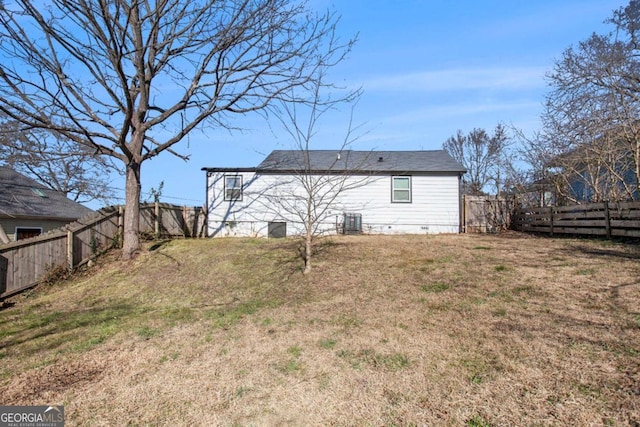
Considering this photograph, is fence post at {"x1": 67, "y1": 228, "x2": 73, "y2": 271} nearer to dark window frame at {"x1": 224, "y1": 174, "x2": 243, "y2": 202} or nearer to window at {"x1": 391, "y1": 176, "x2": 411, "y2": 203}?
dark window frame at {"x1": 224, "y1": 174, "x2": 243, "y2": 202}

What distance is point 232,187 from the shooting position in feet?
50.0

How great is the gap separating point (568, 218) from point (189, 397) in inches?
483

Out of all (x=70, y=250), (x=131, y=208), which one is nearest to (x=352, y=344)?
(x=131, y=208)

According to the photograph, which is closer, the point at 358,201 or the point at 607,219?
the point at 607,219

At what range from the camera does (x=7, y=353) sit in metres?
5.15

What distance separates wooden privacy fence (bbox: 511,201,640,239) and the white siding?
2951mm

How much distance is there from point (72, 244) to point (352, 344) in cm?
910

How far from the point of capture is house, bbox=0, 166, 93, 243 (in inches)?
614

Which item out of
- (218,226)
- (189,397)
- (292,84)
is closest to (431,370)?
(189,397)

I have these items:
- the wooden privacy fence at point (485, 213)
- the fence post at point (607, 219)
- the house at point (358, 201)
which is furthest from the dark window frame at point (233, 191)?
the fence post at point (607, 219)

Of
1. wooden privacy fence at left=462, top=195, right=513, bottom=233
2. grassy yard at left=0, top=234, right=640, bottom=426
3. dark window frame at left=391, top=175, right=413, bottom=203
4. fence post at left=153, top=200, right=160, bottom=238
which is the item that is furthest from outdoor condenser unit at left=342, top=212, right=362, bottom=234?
fence post at left=153, top=200, right=160, bottom=238

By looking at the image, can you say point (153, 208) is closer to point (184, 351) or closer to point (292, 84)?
point (292, 84)

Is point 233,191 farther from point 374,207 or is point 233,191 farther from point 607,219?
point 607,219

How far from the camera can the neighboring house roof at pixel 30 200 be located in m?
15.9
